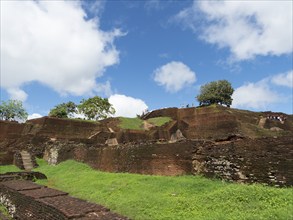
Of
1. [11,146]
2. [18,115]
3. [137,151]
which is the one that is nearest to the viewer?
[137,151]

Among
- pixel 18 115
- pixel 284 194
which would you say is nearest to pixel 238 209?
pixel 284 194

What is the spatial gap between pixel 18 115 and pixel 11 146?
25.8 meters

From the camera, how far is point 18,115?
46281 millimetres

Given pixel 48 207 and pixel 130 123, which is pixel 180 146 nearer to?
pixel 48 207

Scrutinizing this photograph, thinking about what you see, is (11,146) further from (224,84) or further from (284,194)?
(224,84)

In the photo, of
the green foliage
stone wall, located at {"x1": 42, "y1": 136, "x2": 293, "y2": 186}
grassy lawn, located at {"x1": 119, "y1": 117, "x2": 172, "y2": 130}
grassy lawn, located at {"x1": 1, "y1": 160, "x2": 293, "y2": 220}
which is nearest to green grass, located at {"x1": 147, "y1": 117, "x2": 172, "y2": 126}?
grassy lawn, located at {"x1": 119, "y1": 117, "x2": 172, "y2": 130}

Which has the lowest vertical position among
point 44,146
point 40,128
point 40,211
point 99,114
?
point 40,211

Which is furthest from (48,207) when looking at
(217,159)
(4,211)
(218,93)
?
(218,93)

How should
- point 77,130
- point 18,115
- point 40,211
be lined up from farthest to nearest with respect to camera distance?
point 18,115
point 77,130
point 40,211

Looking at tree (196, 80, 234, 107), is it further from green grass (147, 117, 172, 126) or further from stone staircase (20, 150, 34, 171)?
stone staircase (20, 150, 34, 171)

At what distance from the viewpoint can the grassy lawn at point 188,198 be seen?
5.95 meters

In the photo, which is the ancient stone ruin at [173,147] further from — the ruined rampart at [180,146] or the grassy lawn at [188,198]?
the grassy lawn at [188,198]

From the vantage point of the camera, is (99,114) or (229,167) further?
(99,114)

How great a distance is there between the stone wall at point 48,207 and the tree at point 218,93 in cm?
3738
